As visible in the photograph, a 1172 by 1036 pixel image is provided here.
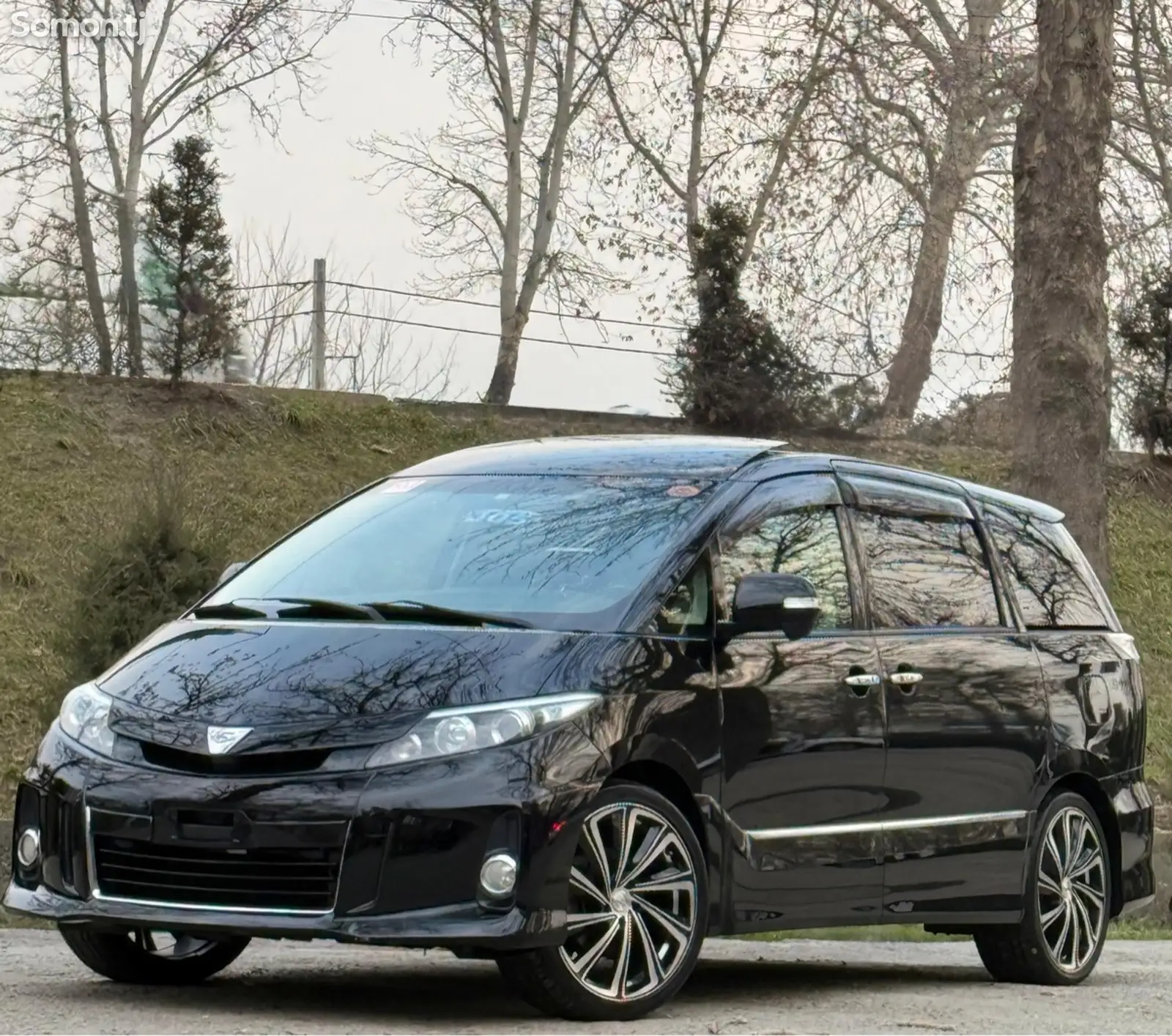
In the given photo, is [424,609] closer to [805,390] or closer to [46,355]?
[46,355]

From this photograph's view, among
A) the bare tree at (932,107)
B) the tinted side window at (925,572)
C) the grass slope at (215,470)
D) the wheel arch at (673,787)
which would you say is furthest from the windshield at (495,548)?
the bare tree at (932,107)

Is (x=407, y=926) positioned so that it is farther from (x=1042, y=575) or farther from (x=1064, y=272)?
(x=1064, y=272)

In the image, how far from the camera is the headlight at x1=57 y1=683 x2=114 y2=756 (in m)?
6.10

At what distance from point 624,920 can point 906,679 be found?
5.66 ft

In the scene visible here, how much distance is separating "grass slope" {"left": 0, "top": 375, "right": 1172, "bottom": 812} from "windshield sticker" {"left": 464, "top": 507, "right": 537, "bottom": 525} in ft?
26.7

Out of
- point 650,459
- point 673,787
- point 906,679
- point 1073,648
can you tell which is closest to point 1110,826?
point 1073,648

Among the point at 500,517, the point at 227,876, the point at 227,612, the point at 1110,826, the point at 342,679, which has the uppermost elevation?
the point at 500,517

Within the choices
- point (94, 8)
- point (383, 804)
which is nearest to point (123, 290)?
point (94, 8)

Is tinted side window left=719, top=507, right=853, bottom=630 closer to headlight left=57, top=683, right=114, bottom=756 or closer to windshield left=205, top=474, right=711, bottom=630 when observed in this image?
windshield left=205, top=474, right=711, bottom=630

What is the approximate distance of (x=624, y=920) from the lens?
5980 mm

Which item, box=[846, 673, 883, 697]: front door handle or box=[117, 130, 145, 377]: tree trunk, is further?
box=[117, 130, 145, 377]: tree trunk

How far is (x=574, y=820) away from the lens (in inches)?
226

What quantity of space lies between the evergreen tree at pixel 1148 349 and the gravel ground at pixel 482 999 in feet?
53.4

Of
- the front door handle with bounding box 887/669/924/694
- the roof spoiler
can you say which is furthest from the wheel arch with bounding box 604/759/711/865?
the roof spoiler
